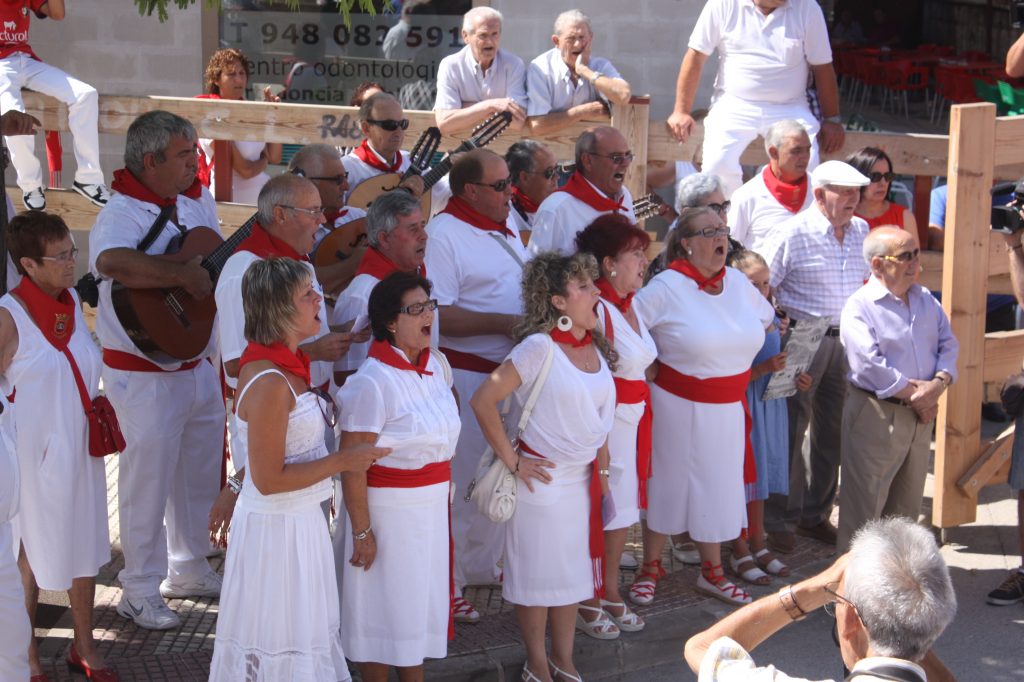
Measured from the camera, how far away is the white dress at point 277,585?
461cm

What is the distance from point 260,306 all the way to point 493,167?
1.65 metres

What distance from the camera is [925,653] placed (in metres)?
3.04

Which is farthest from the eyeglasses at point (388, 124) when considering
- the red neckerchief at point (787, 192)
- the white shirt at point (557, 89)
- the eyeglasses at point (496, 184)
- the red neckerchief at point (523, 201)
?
the red neckerchief at point (787, 192)

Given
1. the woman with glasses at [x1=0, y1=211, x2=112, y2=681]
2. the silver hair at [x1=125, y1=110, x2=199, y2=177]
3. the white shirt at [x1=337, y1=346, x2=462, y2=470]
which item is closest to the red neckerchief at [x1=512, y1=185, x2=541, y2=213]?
the silver hair at [x1=125, y1=110, x2=199, y2=177]

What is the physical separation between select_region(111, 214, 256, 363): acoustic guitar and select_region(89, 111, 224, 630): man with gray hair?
42mm

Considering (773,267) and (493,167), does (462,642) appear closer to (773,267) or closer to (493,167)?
(493,167)

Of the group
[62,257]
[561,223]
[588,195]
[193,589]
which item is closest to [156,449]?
[193,589]

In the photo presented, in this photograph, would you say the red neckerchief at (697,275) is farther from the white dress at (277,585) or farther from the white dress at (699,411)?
the white dress at (277,585)

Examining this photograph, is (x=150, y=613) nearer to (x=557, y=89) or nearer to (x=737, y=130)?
(x=557, y=89)

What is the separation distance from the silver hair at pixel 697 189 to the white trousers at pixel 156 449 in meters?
2.49

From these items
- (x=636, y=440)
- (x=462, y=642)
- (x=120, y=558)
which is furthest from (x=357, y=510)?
(x=120, y=558)

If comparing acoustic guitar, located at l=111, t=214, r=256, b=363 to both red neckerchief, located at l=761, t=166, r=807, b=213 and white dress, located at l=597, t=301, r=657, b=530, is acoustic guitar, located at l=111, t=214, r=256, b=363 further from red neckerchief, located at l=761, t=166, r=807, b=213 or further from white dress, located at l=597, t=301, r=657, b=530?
red neckerchief, located at l=761, t=166, r=807, b=213

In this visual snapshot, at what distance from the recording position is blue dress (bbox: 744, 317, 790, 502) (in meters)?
6.67

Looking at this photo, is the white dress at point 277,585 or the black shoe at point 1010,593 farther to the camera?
the black shoe at point 1010,593
